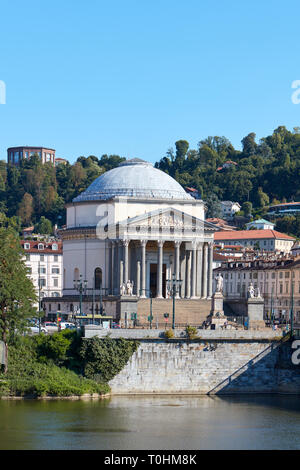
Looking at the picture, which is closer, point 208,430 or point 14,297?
point 208,430

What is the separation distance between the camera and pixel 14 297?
69438 millimetres

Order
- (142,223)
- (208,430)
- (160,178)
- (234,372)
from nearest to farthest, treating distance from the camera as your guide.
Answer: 1. (208,430)
2. (234,372)
3. (142,223)
4. (160,178)

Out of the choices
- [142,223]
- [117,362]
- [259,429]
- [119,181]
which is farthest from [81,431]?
[119,181]

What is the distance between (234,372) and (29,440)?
21.2 meters

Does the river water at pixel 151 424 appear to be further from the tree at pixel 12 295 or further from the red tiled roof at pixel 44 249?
the red tiled roof at pixel 44 249

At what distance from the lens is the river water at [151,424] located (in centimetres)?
5350

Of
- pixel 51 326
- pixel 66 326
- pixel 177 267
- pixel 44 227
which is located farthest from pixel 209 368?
pixel 44 227

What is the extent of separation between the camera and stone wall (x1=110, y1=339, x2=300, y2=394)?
70250mm

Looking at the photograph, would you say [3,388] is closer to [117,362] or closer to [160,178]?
[117,362]

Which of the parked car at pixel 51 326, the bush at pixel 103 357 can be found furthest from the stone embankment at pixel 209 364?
the parked car at pixel 51 326

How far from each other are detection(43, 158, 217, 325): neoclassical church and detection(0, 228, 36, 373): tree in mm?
20830

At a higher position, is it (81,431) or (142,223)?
(142,223)
